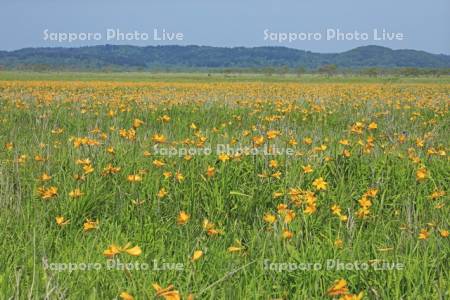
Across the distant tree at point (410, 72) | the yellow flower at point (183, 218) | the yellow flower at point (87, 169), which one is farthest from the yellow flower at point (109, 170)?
the distant tree at point (410, 72)

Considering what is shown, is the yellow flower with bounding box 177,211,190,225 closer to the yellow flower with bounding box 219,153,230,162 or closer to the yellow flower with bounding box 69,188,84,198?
the yellow flower with bounding box 69,188,84,198

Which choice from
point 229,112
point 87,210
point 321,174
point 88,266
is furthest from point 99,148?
point 229,112

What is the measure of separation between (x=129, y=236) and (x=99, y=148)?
198 centimetres

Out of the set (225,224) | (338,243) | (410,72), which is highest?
(410,72)

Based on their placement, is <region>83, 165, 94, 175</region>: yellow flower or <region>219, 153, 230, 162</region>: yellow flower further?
<region>219, 153, 230, 162</region>: yellow flower

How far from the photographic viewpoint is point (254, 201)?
4148 mm

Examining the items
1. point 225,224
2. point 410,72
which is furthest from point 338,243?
point 410,72

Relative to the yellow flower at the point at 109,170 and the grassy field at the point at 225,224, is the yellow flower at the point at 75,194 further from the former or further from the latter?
the yellow flower at the point at 109,170

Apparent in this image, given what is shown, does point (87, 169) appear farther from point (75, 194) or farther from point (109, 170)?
point (75, 194)

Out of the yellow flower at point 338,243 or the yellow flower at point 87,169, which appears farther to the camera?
the yellow flower at point 87,169

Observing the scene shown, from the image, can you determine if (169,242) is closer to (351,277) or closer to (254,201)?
(254,201)

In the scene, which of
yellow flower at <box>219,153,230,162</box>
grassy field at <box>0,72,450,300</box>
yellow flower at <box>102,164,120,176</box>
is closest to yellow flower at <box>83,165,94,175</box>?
grassy field at <box>0,72,450,300</box>

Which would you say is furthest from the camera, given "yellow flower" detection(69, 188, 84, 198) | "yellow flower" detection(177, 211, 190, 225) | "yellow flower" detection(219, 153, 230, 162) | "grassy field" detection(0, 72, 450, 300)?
"yellow flower" detection(219, 153, 230, 162)

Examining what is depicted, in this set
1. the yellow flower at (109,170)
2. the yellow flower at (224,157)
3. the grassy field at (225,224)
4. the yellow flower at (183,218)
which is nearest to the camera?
the grassy field at (225,224)
